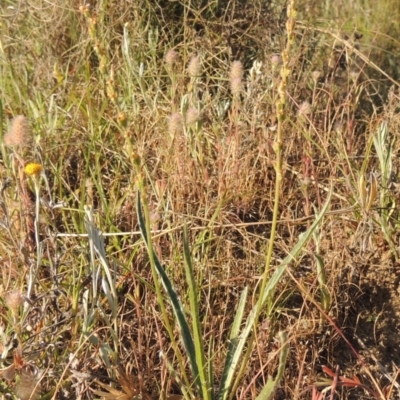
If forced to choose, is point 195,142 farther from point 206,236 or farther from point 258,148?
point 206,236

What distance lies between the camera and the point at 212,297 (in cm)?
155

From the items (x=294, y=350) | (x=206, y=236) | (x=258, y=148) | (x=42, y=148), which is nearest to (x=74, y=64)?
(x=42, y=148)

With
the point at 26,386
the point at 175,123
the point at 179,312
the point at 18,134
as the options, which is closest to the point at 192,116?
the point at 175,123

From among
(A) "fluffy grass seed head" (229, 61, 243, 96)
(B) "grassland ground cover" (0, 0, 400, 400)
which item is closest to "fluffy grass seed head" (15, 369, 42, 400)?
(B) "grassland ground cover" (0, 0, 400, 400)

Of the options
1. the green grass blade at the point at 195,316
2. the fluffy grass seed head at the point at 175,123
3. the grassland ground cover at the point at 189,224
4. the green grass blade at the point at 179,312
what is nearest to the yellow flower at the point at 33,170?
the grassland ground cover at the point at 189,224

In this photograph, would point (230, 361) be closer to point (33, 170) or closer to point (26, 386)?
point (26, 386)

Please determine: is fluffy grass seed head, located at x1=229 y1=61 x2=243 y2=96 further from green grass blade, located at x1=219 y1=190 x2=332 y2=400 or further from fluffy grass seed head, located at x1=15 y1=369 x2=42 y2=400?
fluffy grass seed head, located at x1=15 y1=369 x2=42 y2=400

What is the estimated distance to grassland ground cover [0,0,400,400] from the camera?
1.30m

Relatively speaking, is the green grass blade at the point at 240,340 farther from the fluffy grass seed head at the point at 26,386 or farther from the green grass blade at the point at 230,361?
the fluffy grass seed head at the point at 26,386

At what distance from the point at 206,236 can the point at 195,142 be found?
0.31 m

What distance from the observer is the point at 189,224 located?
1682mm

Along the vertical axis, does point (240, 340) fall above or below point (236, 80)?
below

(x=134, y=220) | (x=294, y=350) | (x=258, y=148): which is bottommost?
(x=294, y=350)

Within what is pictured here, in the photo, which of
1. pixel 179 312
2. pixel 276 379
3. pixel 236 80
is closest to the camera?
pixel 276 379
